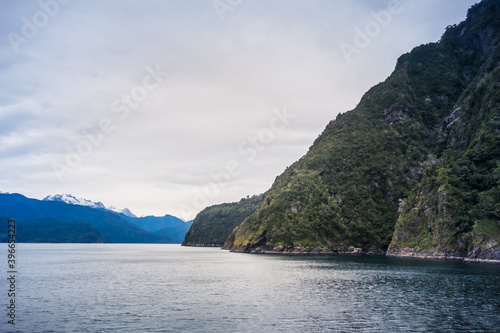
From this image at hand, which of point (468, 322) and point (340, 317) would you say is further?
point (340, 317)

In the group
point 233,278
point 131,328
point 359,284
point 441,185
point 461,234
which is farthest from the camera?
point 441,185

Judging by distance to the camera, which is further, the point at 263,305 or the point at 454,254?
the point at 454,254

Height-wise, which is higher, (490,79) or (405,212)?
(490,79)

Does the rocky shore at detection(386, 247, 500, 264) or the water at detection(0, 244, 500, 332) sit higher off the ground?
the water at detection(0, 244, 500, 332)

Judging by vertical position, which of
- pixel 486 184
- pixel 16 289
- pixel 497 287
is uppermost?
pixel 486 184

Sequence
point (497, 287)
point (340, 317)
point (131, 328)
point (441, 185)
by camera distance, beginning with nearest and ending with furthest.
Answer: point (131, 328) → point (340, 317) → point (497, 287) → point (441, 185)

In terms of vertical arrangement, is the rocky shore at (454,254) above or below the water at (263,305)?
below

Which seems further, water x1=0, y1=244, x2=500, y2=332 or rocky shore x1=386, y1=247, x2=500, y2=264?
rocky shore x1=386, y1=247, x2=500, y2=264

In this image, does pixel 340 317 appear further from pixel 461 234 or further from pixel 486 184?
pixel 486 184

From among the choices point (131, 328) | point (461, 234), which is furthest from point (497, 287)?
point (461, 234)

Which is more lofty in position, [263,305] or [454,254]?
[263,305]

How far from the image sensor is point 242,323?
144 ft

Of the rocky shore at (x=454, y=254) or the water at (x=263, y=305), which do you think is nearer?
the water at (x=263, y=305)

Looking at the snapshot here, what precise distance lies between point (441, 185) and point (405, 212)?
113 feet
